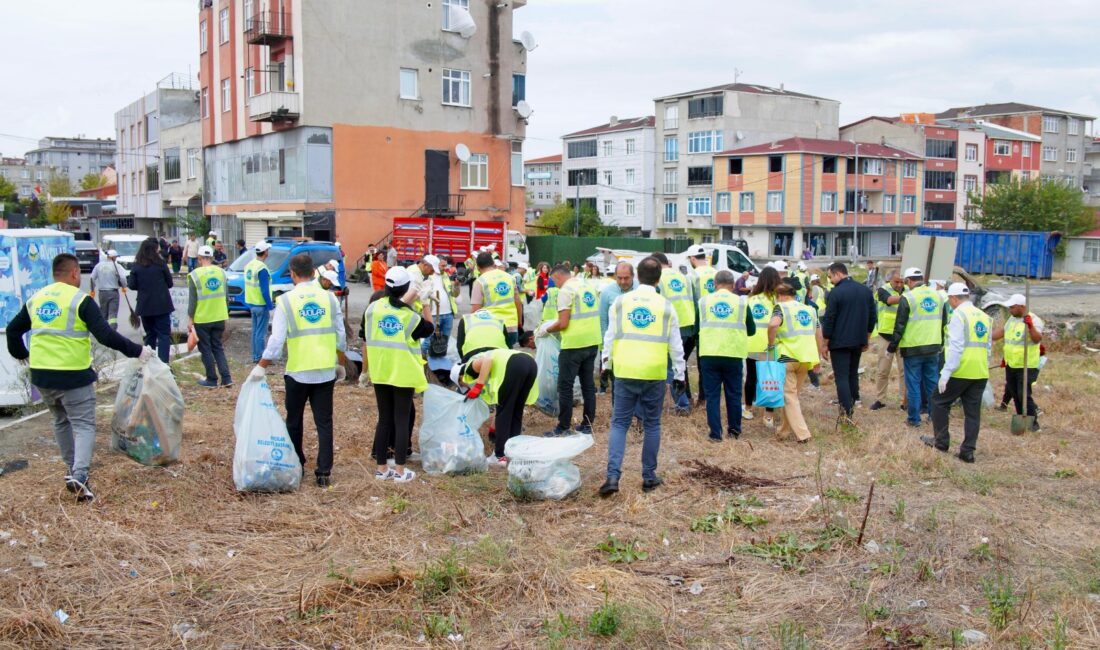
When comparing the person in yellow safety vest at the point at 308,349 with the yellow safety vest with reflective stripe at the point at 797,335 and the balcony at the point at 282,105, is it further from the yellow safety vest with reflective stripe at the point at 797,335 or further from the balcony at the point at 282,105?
the balcony at the point at 282,105

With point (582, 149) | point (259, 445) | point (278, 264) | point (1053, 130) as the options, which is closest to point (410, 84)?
point (278, 264)

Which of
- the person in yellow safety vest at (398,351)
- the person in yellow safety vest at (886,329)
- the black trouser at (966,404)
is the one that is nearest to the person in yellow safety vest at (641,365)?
the person in yellow safety vest at (398,351)

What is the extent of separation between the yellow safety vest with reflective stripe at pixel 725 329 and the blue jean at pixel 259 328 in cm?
619

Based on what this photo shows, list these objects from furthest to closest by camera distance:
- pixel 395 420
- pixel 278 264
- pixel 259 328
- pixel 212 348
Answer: pixel 278 264, pixel 259 328, pixel 212 348, pixel 395 420

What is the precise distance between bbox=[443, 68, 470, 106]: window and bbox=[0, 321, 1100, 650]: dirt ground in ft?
107

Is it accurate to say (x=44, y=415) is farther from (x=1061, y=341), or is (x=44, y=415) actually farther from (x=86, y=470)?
(x=1061, y=341)

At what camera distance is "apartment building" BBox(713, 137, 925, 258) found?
59.7 metres

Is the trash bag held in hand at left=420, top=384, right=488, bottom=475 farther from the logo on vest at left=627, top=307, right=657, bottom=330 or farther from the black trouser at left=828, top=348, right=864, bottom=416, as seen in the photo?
the black trouser at left=828, top=348, right=864, bottom=416

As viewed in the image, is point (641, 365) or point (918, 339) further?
point (918, 339)

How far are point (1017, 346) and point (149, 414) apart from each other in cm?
894

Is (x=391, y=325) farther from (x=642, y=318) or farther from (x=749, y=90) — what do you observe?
(x=749, y=90)

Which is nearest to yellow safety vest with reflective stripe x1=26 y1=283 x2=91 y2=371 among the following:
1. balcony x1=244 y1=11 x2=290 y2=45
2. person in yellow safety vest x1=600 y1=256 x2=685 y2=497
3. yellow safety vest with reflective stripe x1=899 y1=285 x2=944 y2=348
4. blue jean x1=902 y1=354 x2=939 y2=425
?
person in yellow safety vest x1=600 y1=256 x2=685 y2=497

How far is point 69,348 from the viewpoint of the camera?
654 centimetres

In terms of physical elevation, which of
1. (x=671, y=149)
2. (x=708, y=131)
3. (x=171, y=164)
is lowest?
(x=171, y=164)
